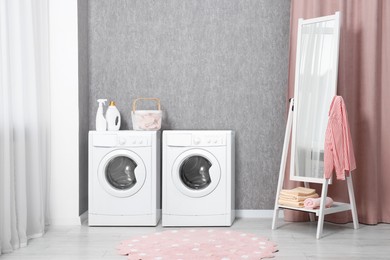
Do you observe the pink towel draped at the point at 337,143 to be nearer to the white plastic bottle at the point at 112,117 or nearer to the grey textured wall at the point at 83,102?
the white plastic bottle at the point at 112,117

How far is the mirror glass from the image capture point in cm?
402

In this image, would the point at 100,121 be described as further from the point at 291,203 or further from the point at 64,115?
the point at 291,203

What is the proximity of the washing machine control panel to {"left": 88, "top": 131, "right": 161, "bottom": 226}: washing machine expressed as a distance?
1.01 ft

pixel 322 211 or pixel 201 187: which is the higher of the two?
pixel 201 187

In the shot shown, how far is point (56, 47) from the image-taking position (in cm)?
425

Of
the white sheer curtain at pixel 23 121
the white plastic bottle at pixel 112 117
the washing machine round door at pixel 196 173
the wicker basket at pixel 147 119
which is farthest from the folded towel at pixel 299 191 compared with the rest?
the white sheer curtain at pixel 23 121

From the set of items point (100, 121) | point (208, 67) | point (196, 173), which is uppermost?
point (208, 67)

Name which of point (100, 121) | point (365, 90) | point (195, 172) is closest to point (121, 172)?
point (100, 121)

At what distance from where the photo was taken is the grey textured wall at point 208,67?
4.55 m

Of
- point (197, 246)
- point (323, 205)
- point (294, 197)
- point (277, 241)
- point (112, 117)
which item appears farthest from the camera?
point (112, 117)

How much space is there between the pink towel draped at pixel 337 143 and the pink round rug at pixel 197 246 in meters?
0.71

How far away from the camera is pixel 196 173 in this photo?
4.27 meters

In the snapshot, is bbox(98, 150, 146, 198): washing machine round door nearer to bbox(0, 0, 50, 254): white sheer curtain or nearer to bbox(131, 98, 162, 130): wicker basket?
bbox(131, 98, 162, 130): wicker basket

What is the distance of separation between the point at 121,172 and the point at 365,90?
1.99m
